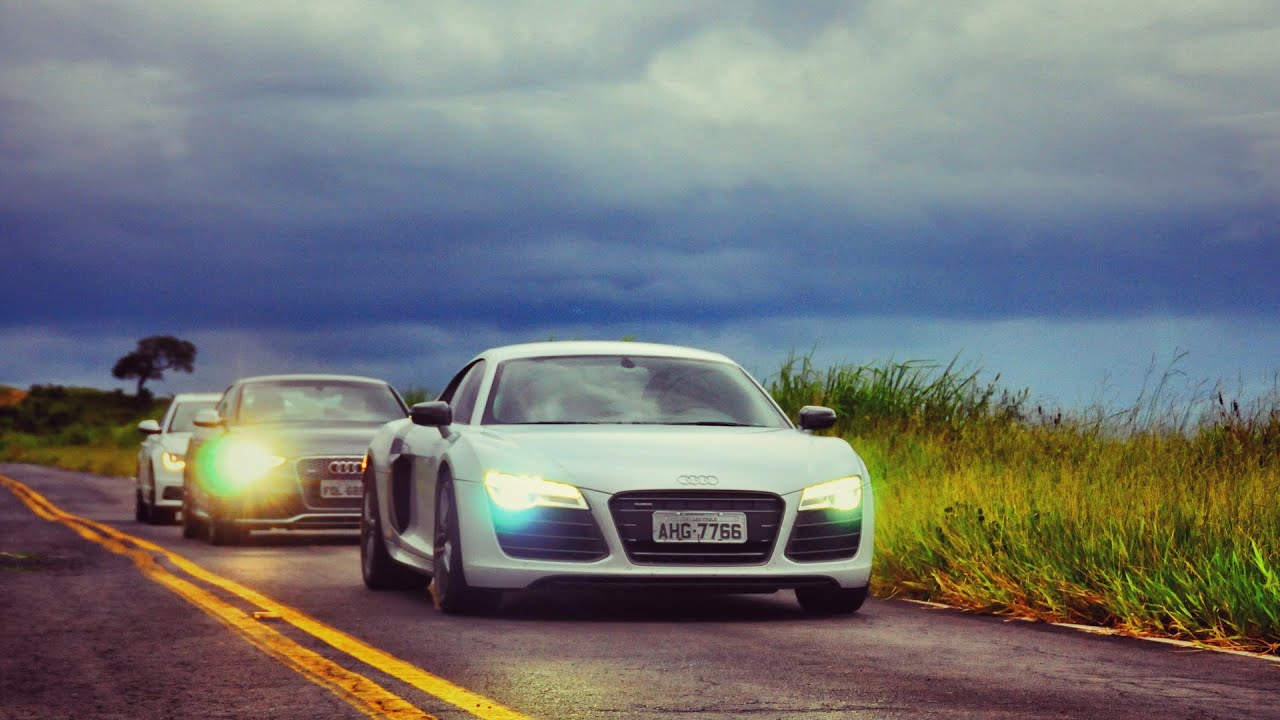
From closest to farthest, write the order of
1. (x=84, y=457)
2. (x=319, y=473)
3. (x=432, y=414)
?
(x=432, y=414) < (x=319, y=473) < (x=84, y=457)

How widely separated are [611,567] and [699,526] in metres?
0.51

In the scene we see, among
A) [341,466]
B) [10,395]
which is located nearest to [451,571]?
[341,466]

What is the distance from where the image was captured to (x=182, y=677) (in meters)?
7.27

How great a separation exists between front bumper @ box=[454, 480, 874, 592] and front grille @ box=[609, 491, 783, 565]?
0.06 feet

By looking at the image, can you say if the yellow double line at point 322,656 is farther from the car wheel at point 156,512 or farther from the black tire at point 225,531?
the car wheel at point 156,512

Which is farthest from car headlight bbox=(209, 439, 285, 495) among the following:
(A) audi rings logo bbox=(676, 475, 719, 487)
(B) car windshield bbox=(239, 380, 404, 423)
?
(A) audi rings logo bbox=(676, 475, 719, 487)

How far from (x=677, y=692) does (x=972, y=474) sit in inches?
268

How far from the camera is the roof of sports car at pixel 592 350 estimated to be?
10.7 metres

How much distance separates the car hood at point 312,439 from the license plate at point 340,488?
27 centimetres

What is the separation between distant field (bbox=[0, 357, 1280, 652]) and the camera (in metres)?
9.09

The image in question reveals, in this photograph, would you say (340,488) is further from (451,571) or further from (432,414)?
(451,571)

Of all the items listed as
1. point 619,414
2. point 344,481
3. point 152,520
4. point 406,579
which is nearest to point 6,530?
point 152,520

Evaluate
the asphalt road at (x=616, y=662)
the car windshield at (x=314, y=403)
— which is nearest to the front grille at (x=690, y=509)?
the asphalt road at (x=616, y=662)

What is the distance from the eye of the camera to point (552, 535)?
906cm
